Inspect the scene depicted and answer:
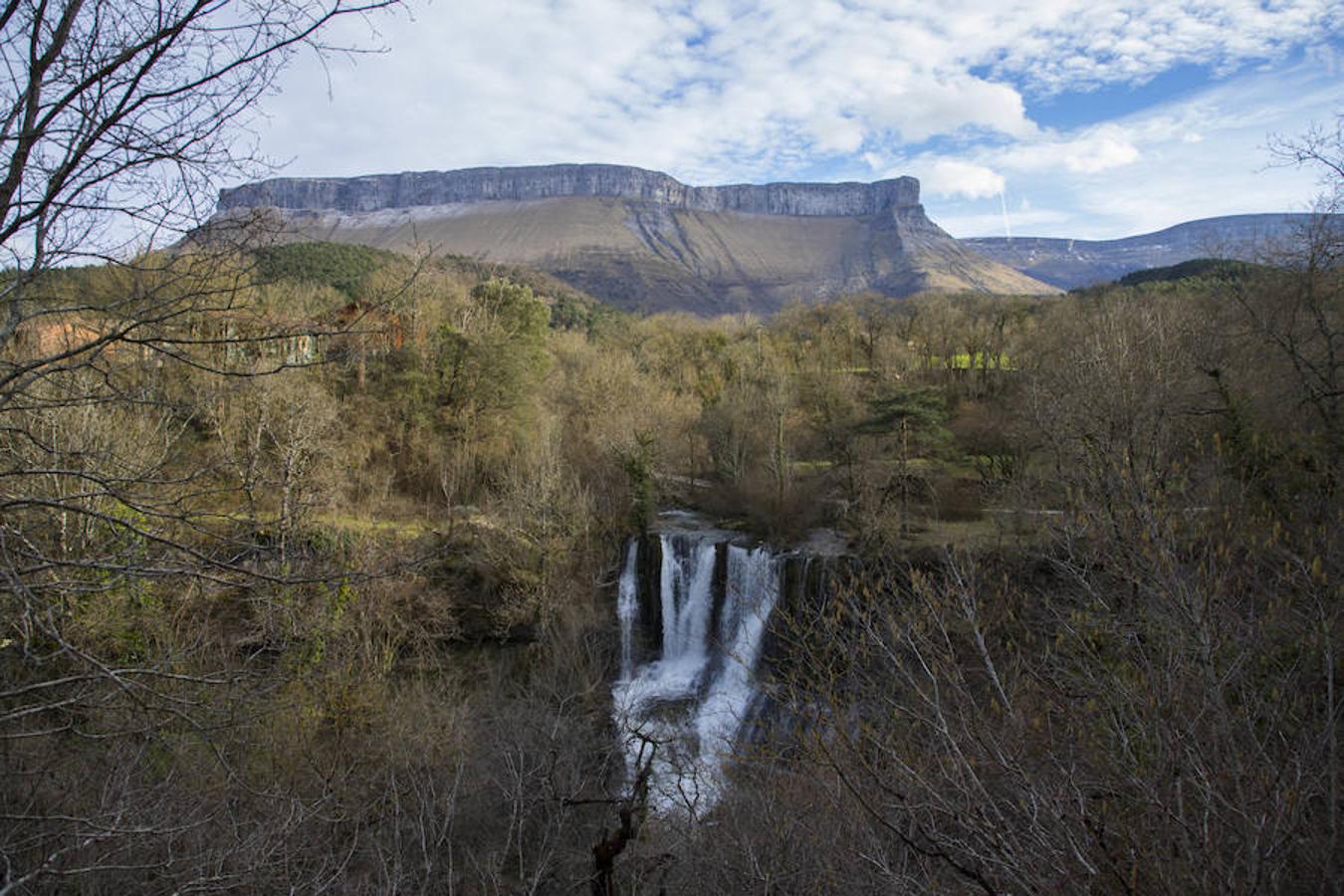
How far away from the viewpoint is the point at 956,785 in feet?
11.3

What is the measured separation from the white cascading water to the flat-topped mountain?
3797 inches

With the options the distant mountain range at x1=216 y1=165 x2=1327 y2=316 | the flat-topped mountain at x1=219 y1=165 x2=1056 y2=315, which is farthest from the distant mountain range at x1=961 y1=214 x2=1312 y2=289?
the flat-topped mountain at x1=219 y1=165 x2=1056 y2=315

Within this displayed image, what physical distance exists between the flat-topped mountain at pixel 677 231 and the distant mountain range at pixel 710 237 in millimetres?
344

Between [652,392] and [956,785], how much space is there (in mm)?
25555

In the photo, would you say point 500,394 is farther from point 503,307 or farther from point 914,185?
point 914,185

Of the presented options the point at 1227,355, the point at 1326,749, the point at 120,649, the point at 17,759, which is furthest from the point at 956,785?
the point at 1227,355

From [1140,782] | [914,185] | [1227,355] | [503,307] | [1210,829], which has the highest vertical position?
[914,185]

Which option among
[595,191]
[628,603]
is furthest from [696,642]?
[595,191]

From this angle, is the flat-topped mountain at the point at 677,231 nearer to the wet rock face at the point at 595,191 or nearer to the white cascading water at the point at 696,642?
the wet rock face at the point at 595,191

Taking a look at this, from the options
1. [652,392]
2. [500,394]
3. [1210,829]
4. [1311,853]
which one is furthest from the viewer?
[652,392]

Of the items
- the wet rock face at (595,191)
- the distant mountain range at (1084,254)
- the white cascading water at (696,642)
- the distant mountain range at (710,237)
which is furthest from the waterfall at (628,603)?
the distant mountain range at (1084,254)

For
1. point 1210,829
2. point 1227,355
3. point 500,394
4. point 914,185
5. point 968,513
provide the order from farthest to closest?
point 914,185 < point 500,394 < point 968,513 < point 1227,355 < point 1210,829

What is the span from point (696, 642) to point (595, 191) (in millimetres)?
166853

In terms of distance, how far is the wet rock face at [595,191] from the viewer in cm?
15812
